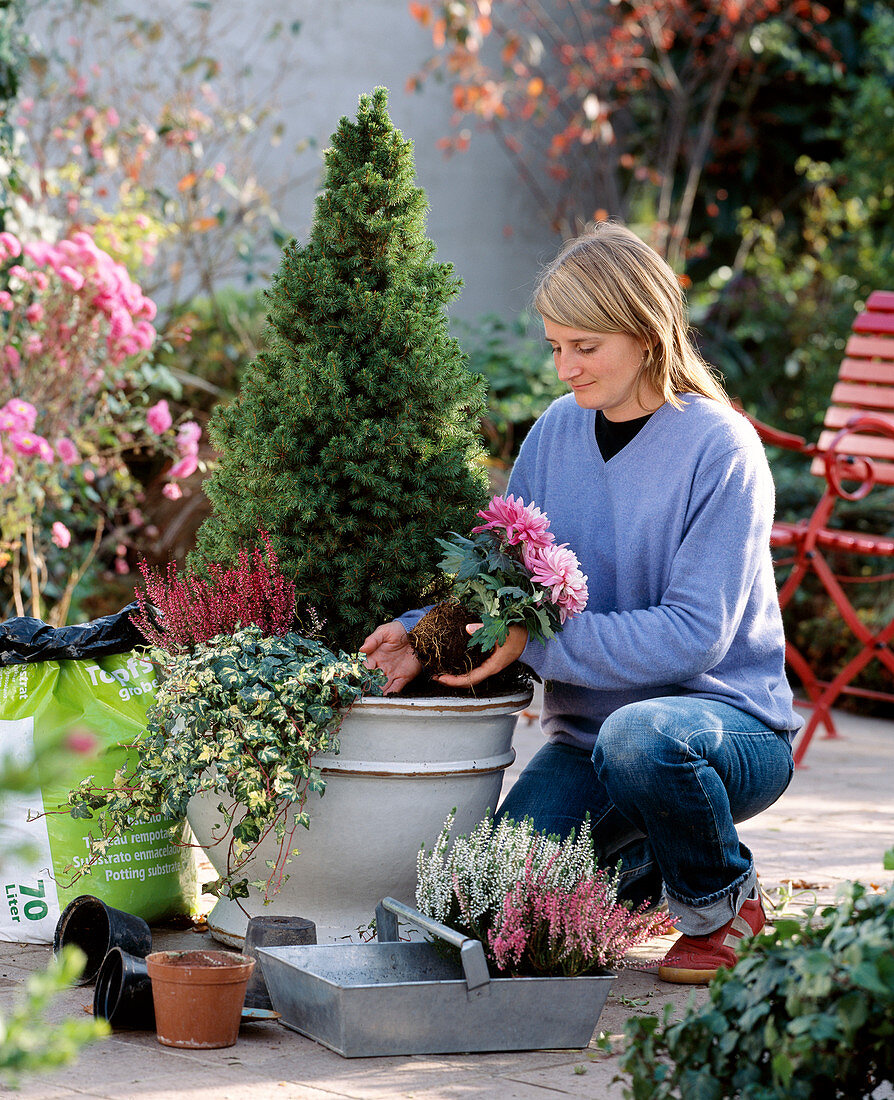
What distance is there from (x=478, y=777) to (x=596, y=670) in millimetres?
320

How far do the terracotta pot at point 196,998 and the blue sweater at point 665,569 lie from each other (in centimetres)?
75

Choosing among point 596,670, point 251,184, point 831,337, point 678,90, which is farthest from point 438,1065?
point 678,90

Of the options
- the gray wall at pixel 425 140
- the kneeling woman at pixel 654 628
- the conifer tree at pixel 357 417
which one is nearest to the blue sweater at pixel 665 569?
the kneeling woman at pixel 654 628

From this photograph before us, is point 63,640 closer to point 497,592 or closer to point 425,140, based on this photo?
point 497,592

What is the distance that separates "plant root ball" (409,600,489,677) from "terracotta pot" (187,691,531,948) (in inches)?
2.8

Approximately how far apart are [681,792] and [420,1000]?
0.58m

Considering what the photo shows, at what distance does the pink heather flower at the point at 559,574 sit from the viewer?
2.27m

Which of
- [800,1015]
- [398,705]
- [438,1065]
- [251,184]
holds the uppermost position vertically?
[251,184]

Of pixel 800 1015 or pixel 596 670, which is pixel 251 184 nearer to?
pixel 596 670

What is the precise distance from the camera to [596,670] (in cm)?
232

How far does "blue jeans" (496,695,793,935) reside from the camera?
2.23 metres

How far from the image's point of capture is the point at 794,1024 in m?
1.36

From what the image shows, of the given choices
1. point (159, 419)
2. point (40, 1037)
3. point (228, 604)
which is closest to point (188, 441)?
point (159, 419)

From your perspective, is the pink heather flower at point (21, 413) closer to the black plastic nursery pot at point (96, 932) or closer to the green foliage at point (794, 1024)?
the black plastic nursery pot at point (96, 932)
